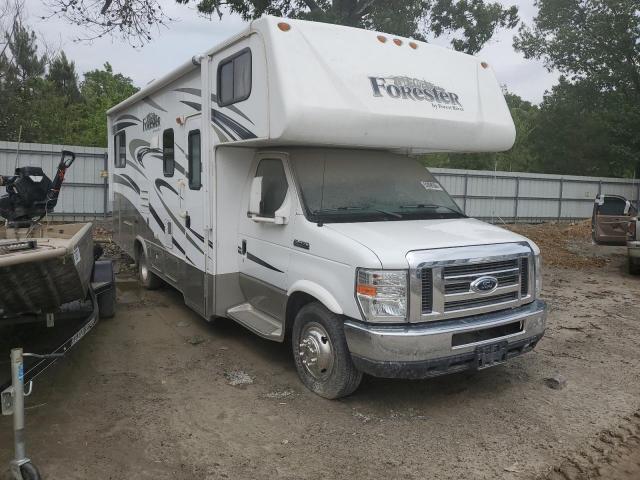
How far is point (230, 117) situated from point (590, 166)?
32239 millimetres

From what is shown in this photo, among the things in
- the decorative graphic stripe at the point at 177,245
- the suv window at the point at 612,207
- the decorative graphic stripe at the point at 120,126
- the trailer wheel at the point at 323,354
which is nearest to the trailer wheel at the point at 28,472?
the trailer wheel at the point at 323,354

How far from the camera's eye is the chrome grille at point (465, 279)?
4188mm

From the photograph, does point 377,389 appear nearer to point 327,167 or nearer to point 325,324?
point 325,324

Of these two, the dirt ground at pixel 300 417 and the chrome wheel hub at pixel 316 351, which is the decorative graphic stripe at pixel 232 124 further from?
the dirt ground at pixel 300 417

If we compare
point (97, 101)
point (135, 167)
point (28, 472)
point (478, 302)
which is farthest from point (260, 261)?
point (97, 101)

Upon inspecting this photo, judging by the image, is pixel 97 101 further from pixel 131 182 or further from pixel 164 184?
pixel 164 184

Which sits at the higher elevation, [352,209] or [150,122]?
[150,122]

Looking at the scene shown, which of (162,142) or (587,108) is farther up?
(587,108)

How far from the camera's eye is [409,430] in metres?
4.26

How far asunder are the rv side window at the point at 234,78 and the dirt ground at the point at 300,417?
8.43ft

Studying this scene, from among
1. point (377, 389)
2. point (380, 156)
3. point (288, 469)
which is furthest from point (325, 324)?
point (380, 156)

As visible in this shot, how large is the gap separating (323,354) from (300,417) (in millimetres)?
533

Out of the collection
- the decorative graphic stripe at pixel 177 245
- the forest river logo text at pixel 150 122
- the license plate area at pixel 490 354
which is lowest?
the license plate area at pixel 490 354

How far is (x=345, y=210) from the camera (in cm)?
507
